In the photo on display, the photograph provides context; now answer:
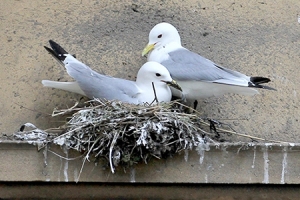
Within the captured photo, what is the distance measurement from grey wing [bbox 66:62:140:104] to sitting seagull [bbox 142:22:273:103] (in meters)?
0.20

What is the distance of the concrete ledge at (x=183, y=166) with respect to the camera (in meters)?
2.50

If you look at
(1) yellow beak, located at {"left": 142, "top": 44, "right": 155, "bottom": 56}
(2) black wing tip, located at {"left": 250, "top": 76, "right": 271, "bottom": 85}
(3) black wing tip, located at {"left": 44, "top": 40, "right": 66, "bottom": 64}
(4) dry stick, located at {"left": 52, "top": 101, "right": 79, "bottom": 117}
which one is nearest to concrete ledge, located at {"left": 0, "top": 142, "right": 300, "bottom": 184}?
(4) dry stick, located at {"left": 52, "top": 101, "right": 79, "bottom": 117}

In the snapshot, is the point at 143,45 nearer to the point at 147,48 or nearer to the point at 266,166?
the point at 147,48

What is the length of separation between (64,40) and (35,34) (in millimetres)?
135

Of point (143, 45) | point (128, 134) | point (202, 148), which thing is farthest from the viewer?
point (143, 45)

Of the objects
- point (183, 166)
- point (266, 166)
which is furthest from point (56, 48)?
point (266, 166)

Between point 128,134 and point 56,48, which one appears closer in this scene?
point 128,134

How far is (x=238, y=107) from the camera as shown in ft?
9.44

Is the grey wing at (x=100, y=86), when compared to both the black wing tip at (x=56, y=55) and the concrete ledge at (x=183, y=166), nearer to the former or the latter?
the black wing tip at (x=56, y=55)

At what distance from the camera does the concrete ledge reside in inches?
98.6

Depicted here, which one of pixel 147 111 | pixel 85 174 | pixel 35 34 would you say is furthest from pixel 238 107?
pixel 35 34

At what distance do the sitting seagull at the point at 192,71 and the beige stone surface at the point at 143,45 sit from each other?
177mm

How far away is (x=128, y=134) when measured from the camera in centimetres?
238

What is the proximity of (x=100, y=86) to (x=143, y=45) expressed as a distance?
0.47 meters
